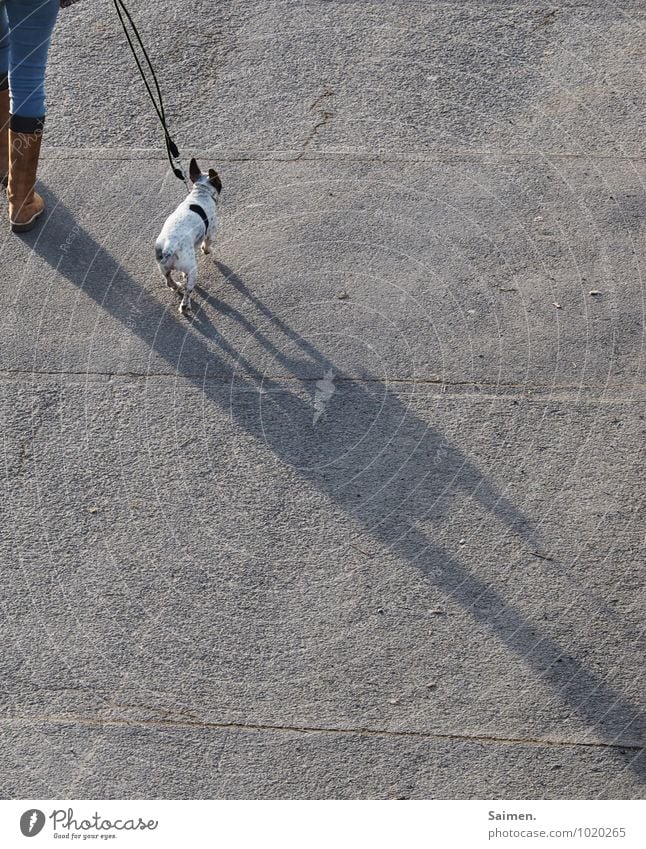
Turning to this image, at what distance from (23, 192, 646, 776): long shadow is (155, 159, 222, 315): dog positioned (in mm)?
236

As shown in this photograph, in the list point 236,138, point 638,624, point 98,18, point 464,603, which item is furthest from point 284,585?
point 98,18

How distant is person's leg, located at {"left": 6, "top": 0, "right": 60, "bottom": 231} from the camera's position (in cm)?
545

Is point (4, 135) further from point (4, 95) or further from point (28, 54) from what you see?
point (28, 54)

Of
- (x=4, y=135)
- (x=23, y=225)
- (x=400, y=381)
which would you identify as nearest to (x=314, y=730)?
(x=400, y=381)

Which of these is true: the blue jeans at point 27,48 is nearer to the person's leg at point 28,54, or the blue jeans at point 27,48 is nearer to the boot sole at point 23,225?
the person's leg at point 28,54

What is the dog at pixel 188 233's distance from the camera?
5141 millimetres

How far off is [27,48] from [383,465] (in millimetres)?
2799

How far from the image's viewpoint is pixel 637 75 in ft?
21.6

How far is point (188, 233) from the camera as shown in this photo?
17.0ft

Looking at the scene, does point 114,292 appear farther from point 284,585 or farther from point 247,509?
Result: point 284,585

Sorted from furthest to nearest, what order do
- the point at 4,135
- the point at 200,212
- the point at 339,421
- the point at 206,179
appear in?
1. the point at 4,135
2. the point at 206,179
3. the point at 200,212
4. the point at 339,421

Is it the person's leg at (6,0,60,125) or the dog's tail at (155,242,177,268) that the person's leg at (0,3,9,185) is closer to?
the person's leg at (6,0,60,125)

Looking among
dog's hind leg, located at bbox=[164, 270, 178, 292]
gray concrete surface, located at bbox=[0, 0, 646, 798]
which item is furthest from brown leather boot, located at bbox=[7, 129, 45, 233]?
dog's hind leg, located at bbox=[164, 270, 178, 292]

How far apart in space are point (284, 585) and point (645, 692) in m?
1.44
